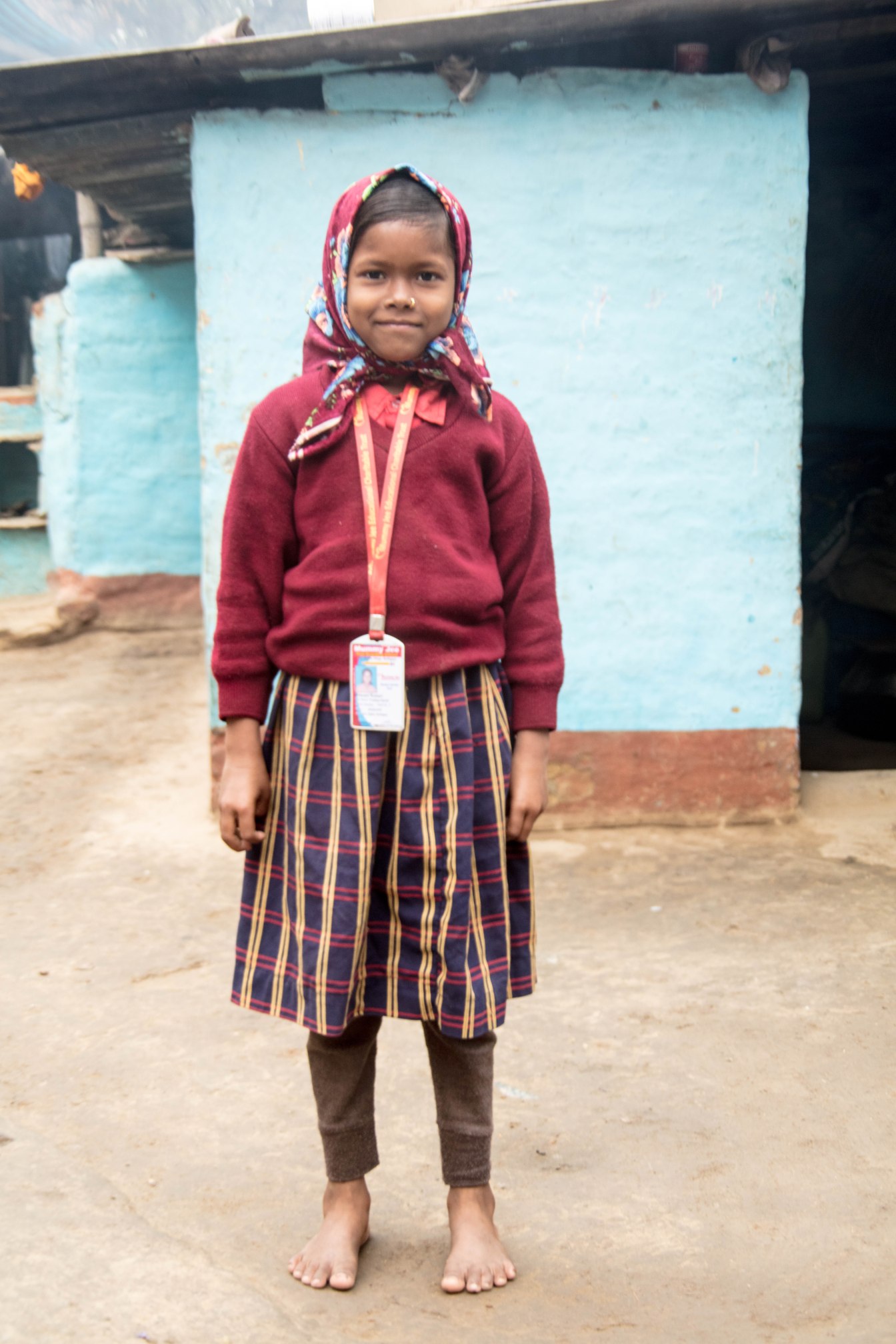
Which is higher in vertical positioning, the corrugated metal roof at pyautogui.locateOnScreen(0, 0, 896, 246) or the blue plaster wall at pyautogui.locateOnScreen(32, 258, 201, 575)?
the corrugated metal roof at pyautogui.locateOnScreen(0, 0, 896, 246)

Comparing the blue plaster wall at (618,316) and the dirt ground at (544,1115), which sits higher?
the blue plaster wall at (618,316)

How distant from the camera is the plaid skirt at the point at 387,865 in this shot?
1700 millimetres

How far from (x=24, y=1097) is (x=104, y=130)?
130 inches

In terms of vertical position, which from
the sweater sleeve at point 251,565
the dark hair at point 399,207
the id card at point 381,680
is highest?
the dark hair at point 399,207

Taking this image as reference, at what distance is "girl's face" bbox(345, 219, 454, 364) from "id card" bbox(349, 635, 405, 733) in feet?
1.37

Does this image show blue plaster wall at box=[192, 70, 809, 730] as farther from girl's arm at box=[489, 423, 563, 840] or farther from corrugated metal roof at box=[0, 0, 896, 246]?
girl's arm at box=[489, 423, 563, 840]

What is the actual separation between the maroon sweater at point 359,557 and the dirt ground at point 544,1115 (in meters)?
0.86

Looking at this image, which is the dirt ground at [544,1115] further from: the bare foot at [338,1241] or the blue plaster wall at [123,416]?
the blue plaster wall at [123,416]

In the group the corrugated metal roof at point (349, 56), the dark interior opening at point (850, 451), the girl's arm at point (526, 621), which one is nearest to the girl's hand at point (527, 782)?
the girl's arm at point (526, 621)

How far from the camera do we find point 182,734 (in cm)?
560

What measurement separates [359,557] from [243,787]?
38 centimetres

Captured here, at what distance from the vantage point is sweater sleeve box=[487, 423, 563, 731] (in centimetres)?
183

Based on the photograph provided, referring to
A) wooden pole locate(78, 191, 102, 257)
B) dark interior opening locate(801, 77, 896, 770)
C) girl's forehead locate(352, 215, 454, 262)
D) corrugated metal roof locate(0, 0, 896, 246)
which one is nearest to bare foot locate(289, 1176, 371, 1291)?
girl's forehead locate(352, 215, 454, 262)

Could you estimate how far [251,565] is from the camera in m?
1.76
